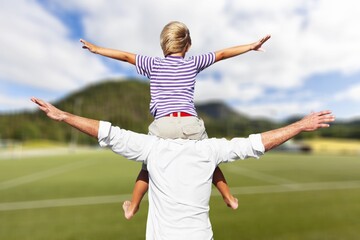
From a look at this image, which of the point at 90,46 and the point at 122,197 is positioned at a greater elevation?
the point at 90,46

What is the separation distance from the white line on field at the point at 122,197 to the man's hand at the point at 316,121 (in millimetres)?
8338

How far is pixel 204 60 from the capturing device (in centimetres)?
232

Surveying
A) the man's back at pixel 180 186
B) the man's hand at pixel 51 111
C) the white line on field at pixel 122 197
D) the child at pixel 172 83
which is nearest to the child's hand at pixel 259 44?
the child at pixel 172 83

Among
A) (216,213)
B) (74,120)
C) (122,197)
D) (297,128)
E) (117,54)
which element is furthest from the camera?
(122,197)

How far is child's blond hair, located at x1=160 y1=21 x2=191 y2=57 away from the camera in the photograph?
217 centimetres

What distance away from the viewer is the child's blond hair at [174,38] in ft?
7.13

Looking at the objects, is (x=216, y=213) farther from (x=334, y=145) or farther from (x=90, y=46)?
(x=334, y=145)

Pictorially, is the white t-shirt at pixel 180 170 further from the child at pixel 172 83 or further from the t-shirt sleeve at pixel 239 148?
the child at pixel 172 83

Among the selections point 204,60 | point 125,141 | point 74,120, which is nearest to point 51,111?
point 74,120

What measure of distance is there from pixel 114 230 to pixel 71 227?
99 centimetres

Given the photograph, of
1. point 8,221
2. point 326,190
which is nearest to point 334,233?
point 326,190

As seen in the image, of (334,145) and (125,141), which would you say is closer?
(125,141)

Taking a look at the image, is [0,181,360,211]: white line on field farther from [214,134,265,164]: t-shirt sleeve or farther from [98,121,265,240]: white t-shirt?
[214,134,265,164]: t-shirt sleeve

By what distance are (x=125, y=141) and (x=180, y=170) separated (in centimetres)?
39
